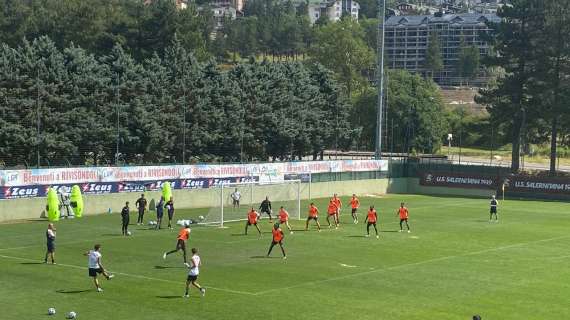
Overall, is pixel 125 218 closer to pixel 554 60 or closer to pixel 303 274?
pixel 303 274

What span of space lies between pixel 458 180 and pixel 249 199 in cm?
2868

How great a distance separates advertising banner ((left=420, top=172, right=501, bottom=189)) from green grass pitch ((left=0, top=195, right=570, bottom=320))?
91.4ft

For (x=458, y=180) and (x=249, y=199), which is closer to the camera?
(x=249, y=199)

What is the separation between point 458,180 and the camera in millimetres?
83688

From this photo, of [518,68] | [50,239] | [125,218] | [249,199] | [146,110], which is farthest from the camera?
[518,68]

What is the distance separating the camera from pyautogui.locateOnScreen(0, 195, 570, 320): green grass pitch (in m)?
28.6

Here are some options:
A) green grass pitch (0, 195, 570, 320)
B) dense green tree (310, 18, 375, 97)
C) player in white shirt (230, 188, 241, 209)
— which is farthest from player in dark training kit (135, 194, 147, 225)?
dense green tree (310, 18, 375, 97)

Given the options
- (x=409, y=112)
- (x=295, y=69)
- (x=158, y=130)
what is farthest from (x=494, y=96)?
(x=158, y=130)

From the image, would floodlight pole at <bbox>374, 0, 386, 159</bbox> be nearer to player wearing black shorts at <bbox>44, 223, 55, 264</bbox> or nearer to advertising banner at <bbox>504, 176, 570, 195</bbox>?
advertising banner at <bbox>504, 176, 570, 195</bbox>

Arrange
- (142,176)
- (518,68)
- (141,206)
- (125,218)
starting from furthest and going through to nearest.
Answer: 1. (518,68)
2. (142,176)
3. (141,206)
4. (125,218)

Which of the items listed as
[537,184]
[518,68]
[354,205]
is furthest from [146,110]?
[518,68]

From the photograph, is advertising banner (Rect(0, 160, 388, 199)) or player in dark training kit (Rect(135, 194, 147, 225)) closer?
player in dark training kit (Rect(135, 194, 147, 225))

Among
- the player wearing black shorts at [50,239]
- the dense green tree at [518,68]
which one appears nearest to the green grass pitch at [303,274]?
the player wearing black shorts at [50,239]

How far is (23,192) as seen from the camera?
174 ft
